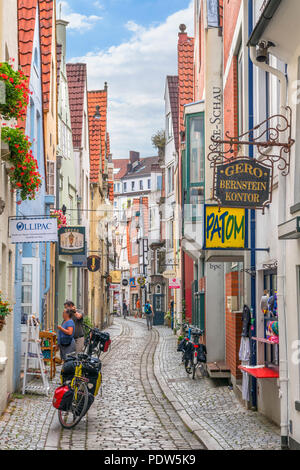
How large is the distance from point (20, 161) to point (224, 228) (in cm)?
332

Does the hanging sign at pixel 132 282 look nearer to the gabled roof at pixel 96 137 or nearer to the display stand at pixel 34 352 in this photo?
the gabled roof at pixel 96 137

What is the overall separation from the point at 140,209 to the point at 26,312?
2470 inches

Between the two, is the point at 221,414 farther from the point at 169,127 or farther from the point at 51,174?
the point at 169,127

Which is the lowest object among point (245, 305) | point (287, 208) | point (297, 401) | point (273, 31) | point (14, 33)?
point (297, 401)

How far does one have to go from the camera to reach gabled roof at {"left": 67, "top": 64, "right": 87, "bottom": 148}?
30719 millimetres

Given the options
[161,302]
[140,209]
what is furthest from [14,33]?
[140,209]

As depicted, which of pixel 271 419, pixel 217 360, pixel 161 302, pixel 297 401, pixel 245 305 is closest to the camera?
pixel 297 401

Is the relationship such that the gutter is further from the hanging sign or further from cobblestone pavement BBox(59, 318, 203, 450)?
the hanging sign

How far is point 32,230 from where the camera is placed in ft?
38.0

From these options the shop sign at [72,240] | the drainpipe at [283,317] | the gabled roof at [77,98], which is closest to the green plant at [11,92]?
the drainpipe at [283,317]

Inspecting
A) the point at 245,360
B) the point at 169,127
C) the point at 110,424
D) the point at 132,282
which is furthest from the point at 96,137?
the point at 132,282

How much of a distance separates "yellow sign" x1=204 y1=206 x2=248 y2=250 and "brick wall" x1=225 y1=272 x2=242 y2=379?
7.76 feet
